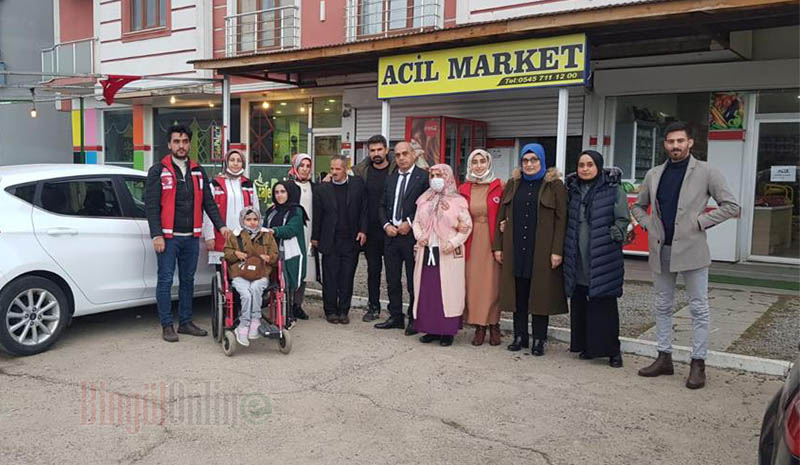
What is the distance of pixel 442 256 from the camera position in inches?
249

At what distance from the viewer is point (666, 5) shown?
748 centimetres

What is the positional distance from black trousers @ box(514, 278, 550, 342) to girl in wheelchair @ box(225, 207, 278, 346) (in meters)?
2.27

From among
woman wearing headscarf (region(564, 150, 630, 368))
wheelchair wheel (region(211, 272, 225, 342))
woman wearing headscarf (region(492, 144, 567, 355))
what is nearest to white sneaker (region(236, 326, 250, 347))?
wheelchair wheel (region(211, 272, 225, 342))

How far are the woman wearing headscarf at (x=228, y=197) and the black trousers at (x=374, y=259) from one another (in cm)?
123

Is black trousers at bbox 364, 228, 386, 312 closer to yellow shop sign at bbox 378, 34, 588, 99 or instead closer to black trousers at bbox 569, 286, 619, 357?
black trousers at bbox 569, 286, 619, 357

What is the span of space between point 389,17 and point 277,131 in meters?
4.21

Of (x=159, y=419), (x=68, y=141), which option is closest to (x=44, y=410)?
(x=159, y=419)

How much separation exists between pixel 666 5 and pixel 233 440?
6.40m

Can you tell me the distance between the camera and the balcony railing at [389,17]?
1309cm

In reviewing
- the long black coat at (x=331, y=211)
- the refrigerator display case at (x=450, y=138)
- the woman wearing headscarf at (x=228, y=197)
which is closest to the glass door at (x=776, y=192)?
the refrigerator display case at (x=450, y=138)

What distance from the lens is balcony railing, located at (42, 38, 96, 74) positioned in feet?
62.4

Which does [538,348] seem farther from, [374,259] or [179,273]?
[179,273]

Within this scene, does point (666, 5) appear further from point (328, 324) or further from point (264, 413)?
point (264, 413)

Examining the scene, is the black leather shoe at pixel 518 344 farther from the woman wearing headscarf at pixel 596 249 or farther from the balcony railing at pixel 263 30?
the balcony railing at pixel 263 30
